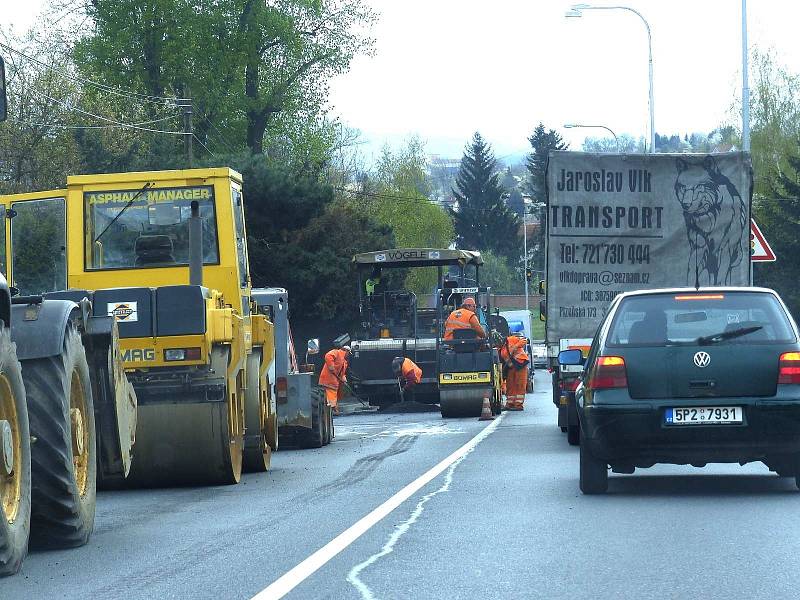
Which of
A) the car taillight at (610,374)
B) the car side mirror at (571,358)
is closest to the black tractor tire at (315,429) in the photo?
the car side mirror at (571,358)

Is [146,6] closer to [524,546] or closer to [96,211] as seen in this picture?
[96,211]

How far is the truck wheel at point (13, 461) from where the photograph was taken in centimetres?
806

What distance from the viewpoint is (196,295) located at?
13.4 m

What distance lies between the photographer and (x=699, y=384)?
11359 mm

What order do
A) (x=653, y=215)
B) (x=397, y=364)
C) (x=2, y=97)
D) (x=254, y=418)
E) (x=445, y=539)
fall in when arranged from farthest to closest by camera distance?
1. (x=397, y=364)
2. (x=653, y=215)
3. (x=254, y=418)
4. (x=445, y=539)
5. (x=2, y=97)

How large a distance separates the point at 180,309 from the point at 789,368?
5.14m

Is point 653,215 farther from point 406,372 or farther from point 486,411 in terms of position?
point 406,372

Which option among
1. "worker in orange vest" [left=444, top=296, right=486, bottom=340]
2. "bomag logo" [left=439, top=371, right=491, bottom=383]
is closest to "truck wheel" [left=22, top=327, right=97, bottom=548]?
"bomag logo" [left=439, top=371, right=491, bottom=383]

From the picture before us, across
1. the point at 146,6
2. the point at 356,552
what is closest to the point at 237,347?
the point at 356,552

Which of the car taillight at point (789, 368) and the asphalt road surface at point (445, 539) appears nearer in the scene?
the asphalt road surface at point (445, 539)

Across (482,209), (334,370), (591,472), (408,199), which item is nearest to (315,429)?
(334,370)

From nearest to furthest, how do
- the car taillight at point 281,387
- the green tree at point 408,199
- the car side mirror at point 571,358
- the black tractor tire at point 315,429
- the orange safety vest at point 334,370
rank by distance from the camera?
1. the car side mirror at point 571,358
2. the car taillight at point 281,387
3. the black tractor tire at point 315,429
4. the orange safety vest at point 334,370
5. the green tree at point 408,199

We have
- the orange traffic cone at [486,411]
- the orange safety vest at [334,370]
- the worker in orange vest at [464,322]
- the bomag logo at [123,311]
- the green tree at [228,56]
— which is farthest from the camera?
the green tree at [228,56]

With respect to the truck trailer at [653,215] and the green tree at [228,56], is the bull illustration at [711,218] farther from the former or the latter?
the green tree at [228,56]
